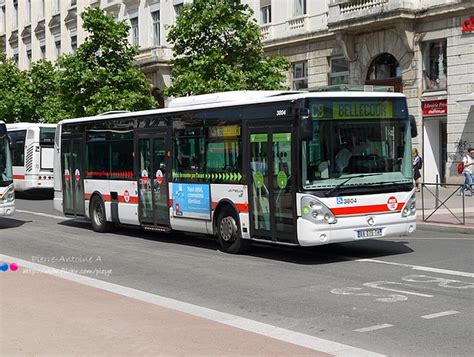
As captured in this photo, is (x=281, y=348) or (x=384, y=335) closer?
(x=281, y=348)

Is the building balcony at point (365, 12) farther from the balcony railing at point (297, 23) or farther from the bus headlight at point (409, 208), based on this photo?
the bus headlight at point (409, 208)

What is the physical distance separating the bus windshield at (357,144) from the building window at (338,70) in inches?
807

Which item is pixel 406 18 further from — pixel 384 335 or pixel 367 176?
pixel 384 335

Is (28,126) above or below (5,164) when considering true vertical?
above

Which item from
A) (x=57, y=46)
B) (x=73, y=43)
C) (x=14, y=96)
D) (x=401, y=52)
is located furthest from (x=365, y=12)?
(x=57, y=46)

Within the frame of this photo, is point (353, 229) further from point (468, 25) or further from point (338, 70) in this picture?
point (338, 70)

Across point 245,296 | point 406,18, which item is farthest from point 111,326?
point 406,18

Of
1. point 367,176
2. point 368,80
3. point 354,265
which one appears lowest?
point 354,265

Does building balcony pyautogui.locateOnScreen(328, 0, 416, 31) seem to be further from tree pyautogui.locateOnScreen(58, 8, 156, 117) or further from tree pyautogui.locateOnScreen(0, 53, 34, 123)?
tree pyautogui.locateOnScreen(0, 53, 34, 123)

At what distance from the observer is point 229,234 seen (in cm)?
1411

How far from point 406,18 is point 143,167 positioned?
53.2 feet

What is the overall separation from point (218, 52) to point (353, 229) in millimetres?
18379

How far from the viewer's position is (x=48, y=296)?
941cm

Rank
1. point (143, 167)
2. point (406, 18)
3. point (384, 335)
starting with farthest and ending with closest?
point (406, 18) → point (143, 167) → point (384, 335)
